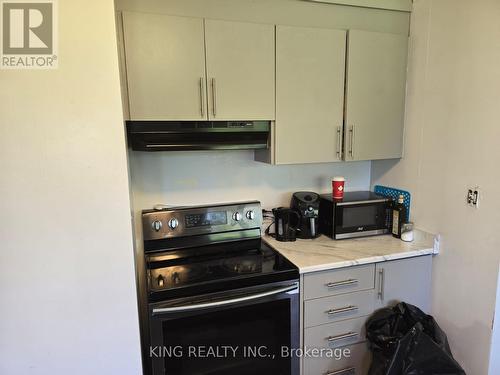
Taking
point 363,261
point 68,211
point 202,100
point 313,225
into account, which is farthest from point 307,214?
point 68,211

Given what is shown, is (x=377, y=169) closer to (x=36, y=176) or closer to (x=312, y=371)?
(x=312, y=371)

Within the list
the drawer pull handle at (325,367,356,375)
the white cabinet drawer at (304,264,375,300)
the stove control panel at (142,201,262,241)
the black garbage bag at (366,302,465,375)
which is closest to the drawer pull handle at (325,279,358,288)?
the white cabinet drawer at (304,264,375,300)

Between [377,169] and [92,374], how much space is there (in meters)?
1.97

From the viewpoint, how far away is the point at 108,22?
1193 millimetres

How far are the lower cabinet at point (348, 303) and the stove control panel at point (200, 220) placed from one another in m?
Result: 0.56

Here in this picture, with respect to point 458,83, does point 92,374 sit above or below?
below

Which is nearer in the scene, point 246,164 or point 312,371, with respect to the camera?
point 312,371

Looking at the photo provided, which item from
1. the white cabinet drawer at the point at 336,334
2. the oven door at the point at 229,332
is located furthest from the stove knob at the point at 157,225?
the white cabinet drawer at the point at 336,334

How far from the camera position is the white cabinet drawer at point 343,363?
1730 millimetres

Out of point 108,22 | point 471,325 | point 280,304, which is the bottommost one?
point 471,325

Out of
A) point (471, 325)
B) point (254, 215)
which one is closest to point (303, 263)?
point (254, 215)

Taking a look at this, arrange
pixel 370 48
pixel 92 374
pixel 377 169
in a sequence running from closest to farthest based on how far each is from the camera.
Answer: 1. pixel 92 374
2. pixel 370 48
3. pixel 377 169

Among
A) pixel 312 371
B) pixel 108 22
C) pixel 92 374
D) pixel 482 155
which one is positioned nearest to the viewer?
pixel 108 22

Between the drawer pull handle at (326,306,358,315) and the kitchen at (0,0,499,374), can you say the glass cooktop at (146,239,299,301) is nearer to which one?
the kitchen at (0,0,499,374)
